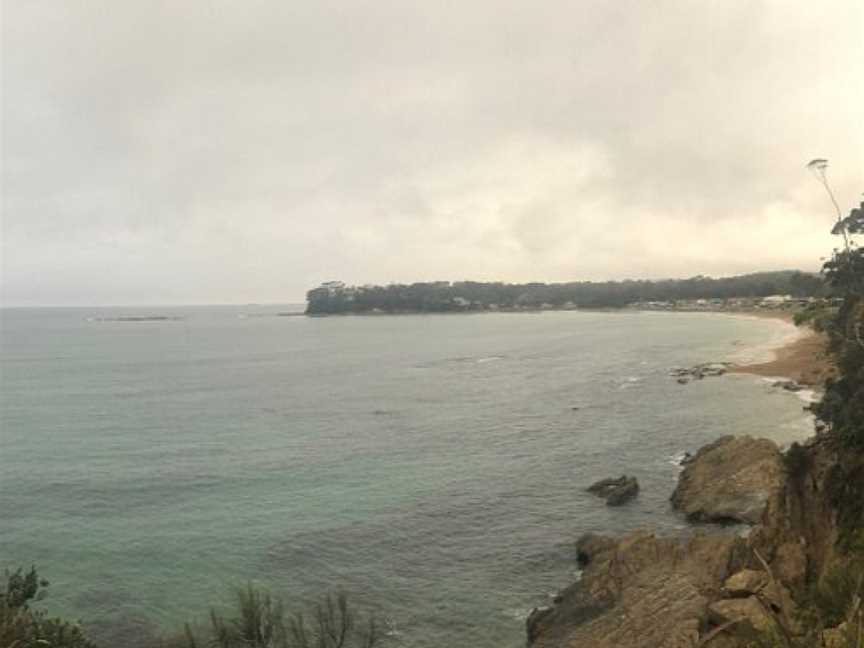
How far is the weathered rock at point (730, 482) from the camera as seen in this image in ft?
128

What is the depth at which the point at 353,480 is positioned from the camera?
53031 mm

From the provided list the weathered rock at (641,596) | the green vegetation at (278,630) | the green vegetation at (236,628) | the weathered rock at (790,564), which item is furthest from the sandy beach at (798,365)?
the green vegetation at (236,628)

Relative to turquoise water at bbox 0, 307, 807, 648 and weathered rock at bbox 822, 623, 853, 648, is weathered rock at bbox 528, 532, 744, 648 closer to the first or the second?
turquoise water at bbox 0, 307, 807, 648

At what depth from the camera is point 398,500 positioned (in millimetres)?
47844

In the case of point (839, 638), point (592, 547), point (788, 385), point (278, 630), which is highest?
point (839, 638)

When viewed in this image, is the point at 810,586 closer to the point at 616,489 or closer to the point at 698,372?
the point at 616,489

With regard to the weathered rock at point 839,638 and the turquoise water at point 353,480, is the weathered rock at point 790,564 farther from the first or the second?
the turquoise water at point 353,480

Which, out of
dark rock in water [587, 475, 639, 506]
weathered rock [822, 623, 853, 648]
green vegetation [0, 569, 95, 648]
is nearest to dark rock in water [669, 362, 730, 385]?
dark rock in water [587, 475, 639, 506]

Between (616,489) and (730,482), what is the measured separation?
6584mm

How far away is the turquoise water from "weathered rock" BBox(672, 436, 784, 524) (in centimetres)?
172

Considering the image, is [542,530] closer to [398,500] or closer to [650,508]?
[650,508]

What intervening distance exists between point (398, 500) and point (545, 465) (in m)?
12.5

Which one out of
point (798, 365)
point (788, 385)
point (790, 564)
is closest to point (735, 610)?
point (790, 564)

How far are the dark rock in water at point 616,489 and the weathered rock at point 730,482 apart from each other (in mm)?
2605
